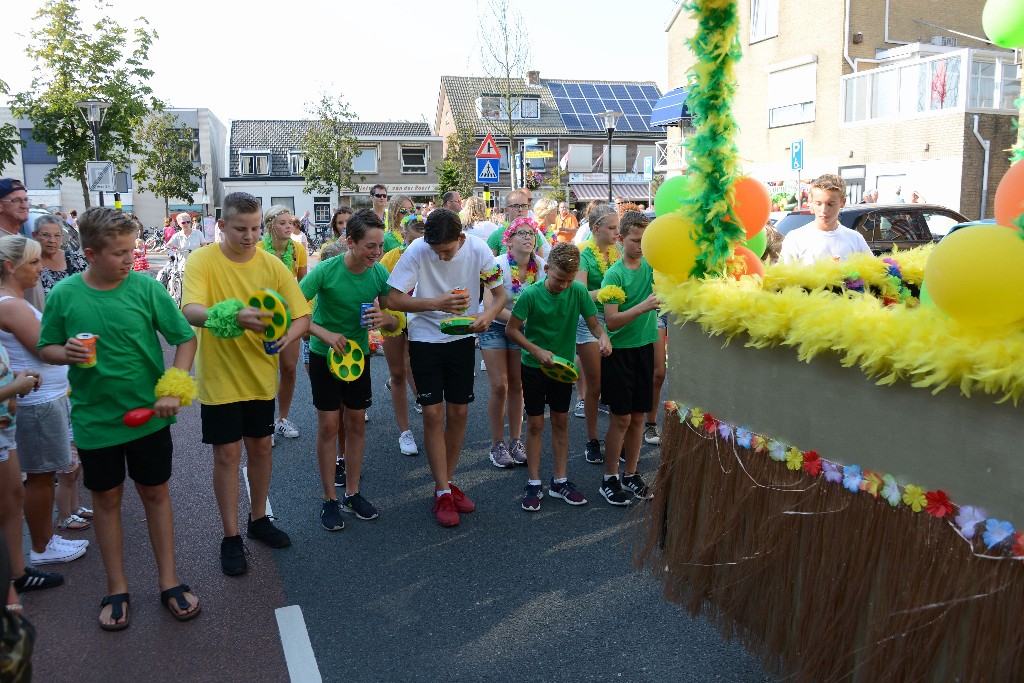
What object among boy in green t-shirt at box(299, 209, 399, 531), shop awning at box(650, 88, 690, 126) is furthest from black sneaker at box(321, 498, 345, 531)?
shop awning at box(650, 88, 690, 126)

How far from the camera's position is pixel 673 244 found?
3.05 m

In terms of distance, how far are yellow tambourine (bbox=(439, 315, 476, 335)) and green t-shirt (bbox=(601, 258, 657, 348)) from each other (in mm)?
887

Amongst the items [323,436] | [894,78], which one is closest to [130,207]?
[894,78]

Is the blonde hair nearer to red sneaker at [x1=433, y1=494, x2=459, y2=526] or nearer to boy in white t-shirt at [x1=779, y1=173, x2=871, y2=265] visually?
red sneaker at [x1=433, y1=494, x2=459, y2=526]

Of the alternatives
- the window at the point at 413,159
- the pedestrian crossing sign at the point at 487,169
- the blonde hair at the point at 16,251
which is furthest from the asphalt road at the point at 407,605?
the window at the point at 413,159

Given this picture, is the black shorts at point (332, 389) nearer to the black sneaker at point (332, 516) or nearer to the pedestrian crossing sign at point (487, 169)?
the black sneaker at point (332, 516)

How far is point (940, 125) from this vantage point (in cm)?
2052

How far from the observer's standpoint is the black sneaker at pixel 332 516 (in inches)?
179

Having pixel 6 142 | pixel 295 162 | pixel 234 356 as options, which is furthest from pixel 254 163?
pixel 234 356

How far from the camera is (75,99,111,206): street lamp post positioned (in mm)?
15547

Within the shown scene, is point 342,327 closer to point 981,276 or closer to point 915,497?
point 915,497

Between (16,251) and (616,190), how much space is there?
4852cm

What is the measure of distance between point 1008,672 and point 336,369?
3426 millimetres

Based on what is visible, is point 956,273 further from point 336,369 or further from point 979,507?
point 336,369
